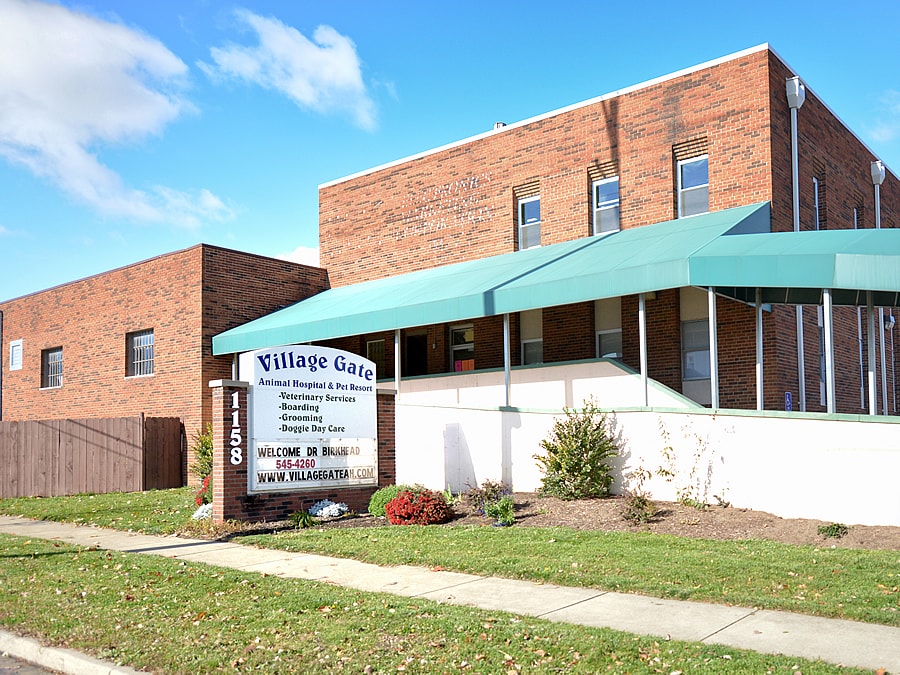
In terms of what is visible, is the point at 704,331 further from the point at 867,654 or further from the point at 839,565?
the point at 867,654

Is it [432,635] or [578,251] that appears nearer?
[432,635]

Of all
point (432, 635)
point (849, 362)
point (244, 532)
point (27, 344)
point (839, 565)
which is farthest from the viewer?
point (27, 344)

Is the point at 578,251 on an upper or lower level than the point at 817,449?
upper

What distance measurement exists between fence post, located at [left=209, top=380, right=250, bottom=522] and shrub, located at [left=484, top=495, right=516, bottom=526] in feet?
13.6

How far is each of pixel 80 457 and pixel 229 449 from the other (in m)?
10.2

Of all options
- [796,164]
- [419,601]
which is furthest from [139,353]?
[419,601]

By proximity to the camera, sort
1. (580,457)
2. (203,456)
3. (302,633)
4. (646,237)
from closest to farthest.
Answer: (302,633)
(580,457)
(646,237)
(203,456)

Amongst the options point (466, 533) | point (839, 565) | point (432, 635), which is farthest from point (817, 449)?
point (432, 635)

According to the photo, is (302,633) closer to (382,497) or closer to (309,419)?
(382,497)

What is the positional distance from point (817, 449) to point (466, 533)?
530 centimetres

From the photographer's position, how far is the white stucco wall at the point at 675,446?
12.0m

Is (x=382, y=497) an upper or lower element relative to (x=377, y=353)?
lower

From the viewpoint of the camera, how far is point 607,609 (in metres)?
7.97

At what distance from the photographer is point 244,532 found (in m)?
13.6
